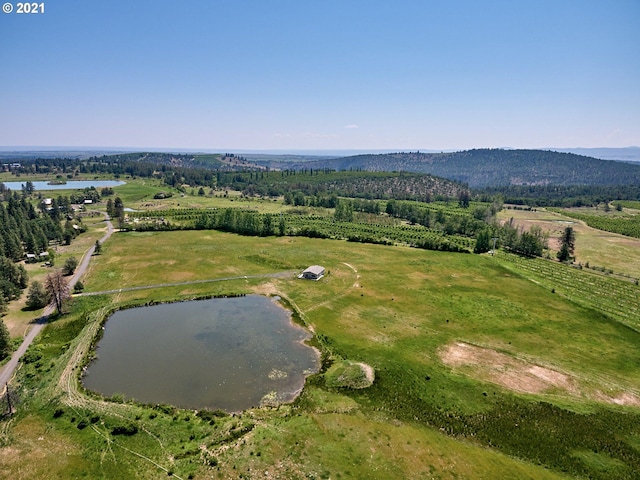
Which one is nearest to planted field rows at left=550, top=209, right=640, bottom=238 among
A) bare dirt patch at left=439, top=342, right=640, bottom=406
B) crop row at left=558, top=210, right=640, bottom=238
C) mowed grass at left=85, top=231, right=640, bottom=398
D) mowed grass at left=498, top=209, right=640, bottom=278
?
crop row at left=558, top=210, right=640, bottom=238

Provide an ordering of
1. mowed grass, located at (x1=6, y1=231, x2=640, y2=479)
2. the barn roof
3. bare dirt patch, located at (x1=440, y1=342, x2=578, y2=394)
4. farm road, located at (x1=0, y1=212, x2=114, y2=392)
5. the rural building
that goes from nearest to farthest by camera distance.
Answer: mowed grass, located at (x1=6, y1=231, x2=640, y2=479) → farm road, located at (x1=0, y1=212, x2=114, y2=392) → bare dirt patch, located at (x1=440, y1=342, x2=578, y2=394) → the rural building → the barn roof

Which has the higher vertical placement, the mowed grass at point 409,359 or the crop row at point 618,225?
the crop row at point 618,225

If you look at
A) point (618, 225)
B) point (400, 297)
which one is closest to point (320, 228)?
point (400, 297)

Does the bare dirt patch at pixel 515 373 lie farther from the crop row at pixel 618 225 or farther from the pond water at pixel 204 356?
the crop row at pixel 618 225

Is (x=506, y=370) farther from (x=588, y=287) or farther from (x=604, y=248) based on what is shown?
(x=604, y=248)

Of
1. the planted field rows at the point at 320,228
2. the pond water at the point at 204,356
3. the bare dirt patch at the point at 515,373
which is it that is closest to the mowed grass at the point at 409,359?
the bare dirt patch at the point at 515,373

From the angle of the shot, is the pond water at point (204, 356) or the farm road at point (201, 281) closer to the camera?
the pond water at point (204, 356)

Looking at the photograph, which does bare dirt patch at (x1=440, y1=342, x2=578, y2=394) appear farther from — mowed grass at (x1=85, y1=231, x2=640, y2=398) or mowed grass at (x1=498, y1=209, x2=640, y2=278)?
mowed grass at (x1=498, y1=209, x2=640, y2=278)
